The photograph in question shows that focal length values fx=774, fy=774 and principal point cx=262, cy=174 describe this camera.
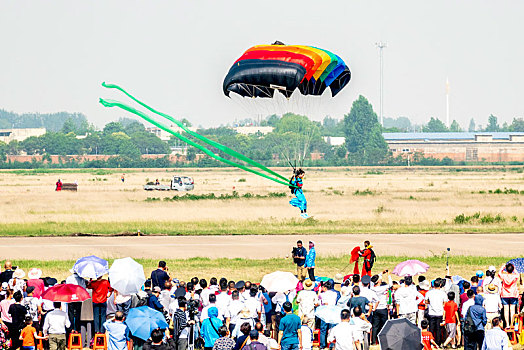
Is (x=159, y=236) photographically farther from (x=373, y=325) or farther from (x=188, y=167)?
(x=188, y=167)

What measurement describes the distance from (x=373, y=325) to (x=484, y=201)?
44568mm

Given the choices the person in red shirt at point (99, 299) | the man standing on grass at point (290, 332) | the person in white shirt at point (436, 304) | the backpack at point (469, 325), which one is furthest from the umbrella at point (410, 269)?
the person in red shirt at point (99, 299)

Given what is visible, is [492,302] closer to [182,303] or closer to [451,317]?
[451,317]

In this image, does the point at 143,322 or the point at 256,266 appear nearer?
the point at 143,322

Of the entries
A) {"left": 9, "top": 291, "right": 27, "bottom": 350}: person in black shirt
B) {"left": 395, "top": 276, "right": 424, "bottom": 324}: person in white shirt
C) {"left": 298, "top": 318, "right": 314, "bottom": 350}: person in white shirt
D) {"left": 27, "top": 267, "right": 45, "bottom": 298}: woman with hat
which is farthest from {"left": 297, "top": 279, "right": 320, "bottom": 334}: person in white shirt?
{"left": 27, "top": 267, "right": 45, "bottom": 298}: woman with hat

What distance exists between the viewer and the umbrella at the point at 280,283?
16.2 metres

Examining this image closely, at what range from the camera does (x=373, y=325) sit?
1633 cm

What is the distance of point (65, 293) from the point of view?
1534cm

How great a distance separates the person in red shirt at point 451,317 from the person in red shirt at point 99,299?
7.04 m

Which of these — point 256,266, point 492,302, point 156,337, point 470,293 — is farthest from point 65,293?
point 256,266

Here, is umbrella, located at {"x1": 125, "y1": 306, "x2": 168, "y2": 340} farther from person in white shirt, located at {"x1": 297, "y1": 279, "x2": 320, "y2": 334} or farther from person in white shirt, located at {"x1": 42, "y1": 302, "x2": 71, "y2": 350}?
person in white shirt, located at {"x1": 297, "y1": 279, "x2": 320, "y2": 334}

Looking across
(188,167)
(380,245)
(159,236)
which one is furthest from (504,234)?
(188,167)

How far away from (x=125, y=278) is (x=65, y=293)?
4.04 ft

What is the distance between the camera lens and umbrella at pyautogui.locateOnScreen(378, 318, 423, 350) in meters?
11.8
